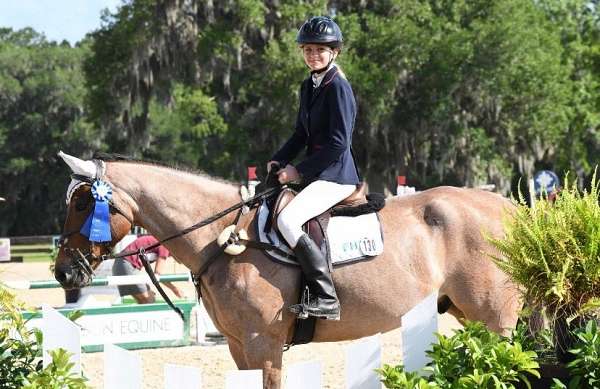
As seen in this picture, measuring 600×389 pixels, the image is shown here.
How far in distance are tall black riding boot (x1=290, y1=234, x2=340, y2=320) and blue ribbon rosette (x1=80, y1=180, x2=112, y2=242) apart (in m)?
1.22

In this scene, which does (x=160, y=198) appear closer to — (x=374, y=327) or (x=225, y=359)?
(x=374, y=327)

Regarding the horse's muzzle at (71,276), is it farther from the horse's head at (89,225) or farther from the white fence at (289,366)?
the white fence at (289,366)

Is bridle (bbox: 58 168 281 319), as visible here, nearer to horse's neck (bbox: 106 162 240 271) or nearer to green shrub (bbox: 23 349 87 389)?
horse's neck (bbox: 106 162 240 271)

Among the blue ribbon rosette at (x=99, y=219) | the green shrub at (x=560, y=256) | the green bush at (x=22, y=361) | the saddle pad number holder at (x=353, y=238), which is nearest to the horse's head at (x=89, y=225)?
the blue ribbon rosette at (x=99, y=219)

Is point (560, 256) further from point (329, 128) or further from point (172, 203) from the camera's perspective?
point (172, 203)

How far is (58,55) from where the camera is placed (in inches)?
2586

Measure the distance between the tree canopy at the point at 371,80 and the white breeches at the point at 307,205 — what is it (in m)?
25.0

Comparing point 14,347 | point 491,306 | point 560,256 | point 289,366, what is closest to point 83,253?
point 14,347

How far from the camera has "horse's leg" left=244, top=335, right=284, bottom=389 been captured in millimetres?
5723

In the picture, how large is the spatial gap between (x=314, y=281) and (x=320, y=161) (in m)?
0.77

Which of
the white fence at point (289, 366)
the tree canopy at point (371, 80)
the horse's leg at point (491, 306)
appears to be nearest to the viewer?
the white fence at point (289, 366)

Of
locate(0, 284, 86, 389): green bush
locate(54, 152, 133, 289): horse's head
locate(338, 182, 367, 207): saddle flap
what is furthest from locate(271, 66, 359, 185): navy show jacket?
locate(0, 284, 86, 389): green bush

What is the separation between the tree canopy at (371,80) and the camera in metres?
32.6

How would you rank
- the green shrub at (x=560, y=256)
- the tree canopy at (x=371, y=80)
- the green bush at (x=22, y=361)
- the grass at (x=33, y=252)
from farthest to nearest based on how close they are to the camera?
the grass at (x=33, y=252) → the tree canopy at (x=371, y=80) → the green bush at (x=22, y=361) → the green shrub at (x=560, y=256)
